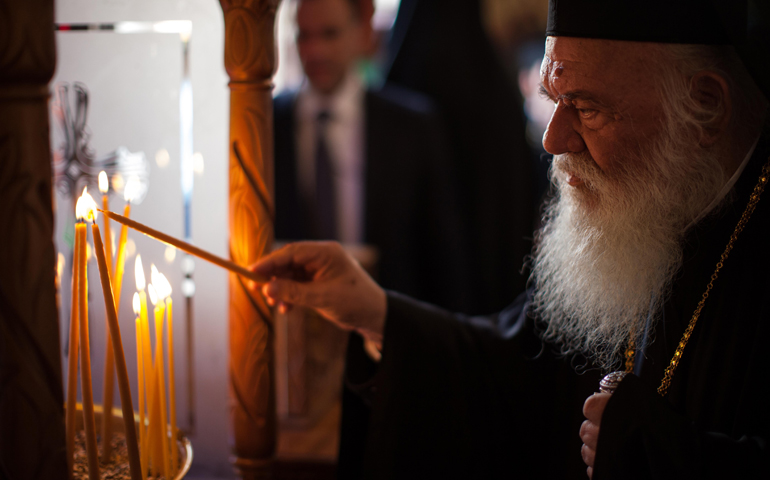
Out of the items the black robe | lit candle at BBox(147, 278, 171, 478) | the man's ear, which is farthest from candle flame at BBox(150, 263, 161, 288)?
the man's ear

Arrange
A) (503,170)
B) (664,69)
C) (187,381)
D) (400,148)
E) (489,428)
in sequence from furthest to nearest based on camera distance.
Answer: (503,170) < (400,148) < (489,428) < (187,381) < (664,69)

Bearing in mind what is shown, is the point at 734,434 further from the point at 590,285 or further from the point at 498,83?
the point at 498,83

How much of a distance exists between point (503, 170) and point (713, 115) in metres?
2.32

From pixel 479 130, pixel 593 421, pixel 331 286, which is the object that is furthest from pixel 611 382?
pixel 479 130

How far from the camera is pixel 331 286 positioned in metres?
1.22

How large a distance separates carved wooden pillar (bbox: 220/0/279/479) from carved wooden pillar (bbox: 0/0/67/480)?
1.20 feet

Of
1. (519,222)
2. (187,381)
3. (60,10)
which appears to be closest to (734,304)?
(187,381)

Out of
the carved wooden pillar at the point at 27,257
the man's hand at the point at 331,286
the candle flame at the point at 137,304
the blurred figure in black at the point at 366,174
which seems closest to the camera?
the carved wooden pillar at the point at 27,257

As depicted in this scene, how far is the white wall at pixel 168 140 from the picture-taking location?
40.4 inches

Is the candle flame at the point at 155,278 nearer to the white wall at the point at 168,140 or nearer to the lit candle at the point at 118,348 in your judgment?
the lit candle at the point at 118,348

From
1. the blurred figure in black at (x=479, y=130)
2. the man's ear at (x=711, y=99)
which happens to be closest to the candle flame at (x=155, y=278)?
the man's ear at (x=711, y=99)

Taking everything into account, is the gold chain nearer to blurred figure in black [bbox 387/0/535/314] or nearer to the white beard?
the white beard

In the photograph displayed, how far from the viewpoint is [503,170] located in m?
3.34

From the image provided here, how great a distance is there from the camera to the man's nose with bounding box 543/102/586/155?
106 cm
